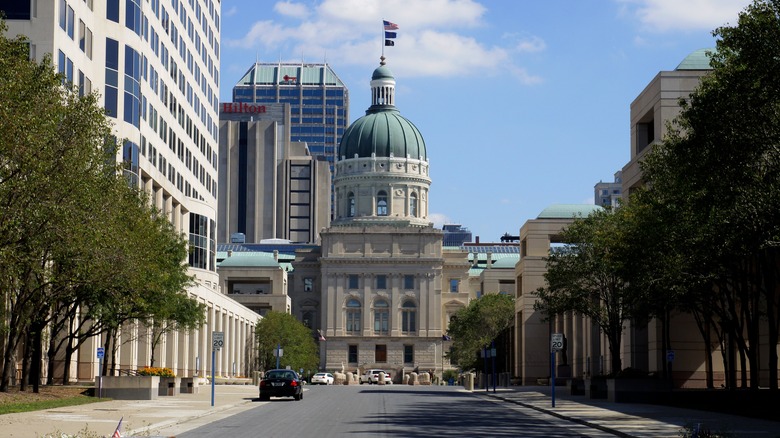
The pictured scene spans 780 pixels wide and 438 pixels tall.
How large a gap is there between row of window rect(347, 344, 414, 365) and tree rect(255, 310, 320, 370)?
2014 inches

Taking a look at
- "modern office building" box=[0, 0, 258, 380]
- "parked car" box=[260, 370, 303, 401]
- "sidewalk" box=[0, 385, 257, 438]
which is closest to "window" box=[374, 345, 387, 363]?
"modern office building" box=[0, 0, 258, 380]

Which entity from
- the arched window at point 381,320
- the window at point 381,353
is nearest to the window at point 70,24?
the arched window at point 381,320

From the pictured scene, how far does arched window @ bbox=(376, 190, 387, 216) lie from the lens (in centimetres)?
19725

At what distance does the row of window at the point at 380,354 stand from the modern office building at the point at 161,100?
207 feet

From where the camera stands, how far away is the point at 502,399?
63.2 meters

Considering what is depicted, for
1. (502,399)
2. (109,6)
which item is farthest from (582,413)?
(109,6)

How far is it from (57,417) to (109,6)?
38.4 meters

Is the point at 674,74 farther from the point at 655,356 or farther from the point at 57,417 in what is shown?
the point at 57,417

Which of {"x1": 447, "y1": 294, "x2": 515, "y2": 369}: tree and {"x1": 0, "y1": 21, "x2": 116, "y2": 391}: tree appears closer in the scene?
{"x1": 0, "y1": 21, "x2": 116, "y2": 391}: tree

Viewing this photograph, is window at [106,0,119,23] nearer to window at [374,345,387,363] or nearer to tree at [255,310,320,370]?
tree at [255,310,320,370]

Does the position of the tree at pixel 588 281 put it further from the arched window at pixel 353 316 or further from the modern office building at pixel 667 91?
the arched window at pixel 353 316

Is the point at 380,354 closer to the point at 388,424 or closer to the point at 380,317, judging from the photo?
the point at 380,317

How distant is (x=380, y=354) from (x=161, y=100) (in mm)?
111874

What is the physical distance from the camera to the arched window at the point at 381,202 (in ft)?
647
